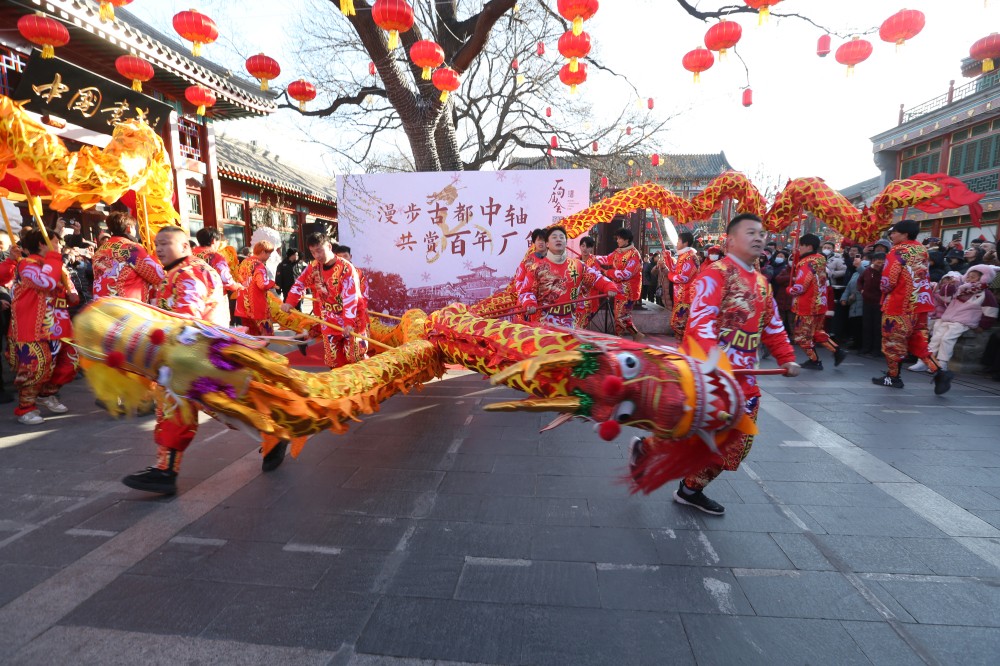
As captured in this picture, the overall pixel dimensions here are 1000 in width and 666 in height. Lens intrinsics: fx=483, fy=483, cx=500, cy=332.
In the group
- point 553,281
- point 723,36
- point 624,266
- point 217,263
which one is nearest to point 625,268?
point 624,266

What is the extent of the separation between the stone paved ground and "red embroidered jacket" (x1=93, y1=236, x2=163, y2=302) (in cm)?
119

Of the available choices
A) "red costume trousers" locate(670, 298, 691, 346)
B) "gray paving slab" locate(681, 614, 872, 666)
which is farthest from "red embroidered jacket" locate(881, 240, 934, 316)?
"gray paving slab" locate(681, 614, 872, 666)

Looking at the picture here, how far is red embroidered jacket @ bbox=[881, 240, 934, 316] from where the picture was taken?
5035mm

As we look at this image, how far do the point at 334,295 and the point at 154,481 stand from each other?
187 cm

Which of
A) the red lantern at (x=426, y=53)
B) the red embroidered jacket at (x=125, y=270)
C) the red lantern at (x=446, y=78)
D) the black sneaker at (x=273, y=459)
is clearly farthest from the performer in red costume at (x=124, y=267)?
the red lantern at (x=446, y=78)

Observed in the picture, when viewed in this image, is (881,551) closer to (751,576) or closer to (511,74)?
(751,576)

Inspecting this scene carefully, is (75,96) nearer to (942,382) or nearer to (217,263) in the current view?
(217,263)

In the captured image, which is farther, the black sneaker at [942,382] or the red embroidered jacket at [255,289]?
the red embroidered jacket at [255,289]

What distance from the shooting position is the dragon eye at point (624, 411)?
177 cm

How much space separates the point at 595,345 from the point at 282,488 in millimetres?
2223

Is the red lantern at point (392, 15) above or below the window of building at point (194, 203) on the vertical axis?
above

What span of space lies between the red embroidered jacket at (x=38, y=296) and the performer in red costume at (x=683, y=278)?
648cm

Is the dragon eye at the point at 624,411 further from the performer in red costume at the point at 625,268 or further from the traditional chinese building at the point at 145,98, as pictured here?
the traditional chinese building at the point at 145,98

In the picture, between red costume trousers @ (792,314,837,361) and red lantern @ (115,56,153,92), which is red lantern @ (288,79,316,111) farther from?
red costume trousers @ (792,314,837,361)
